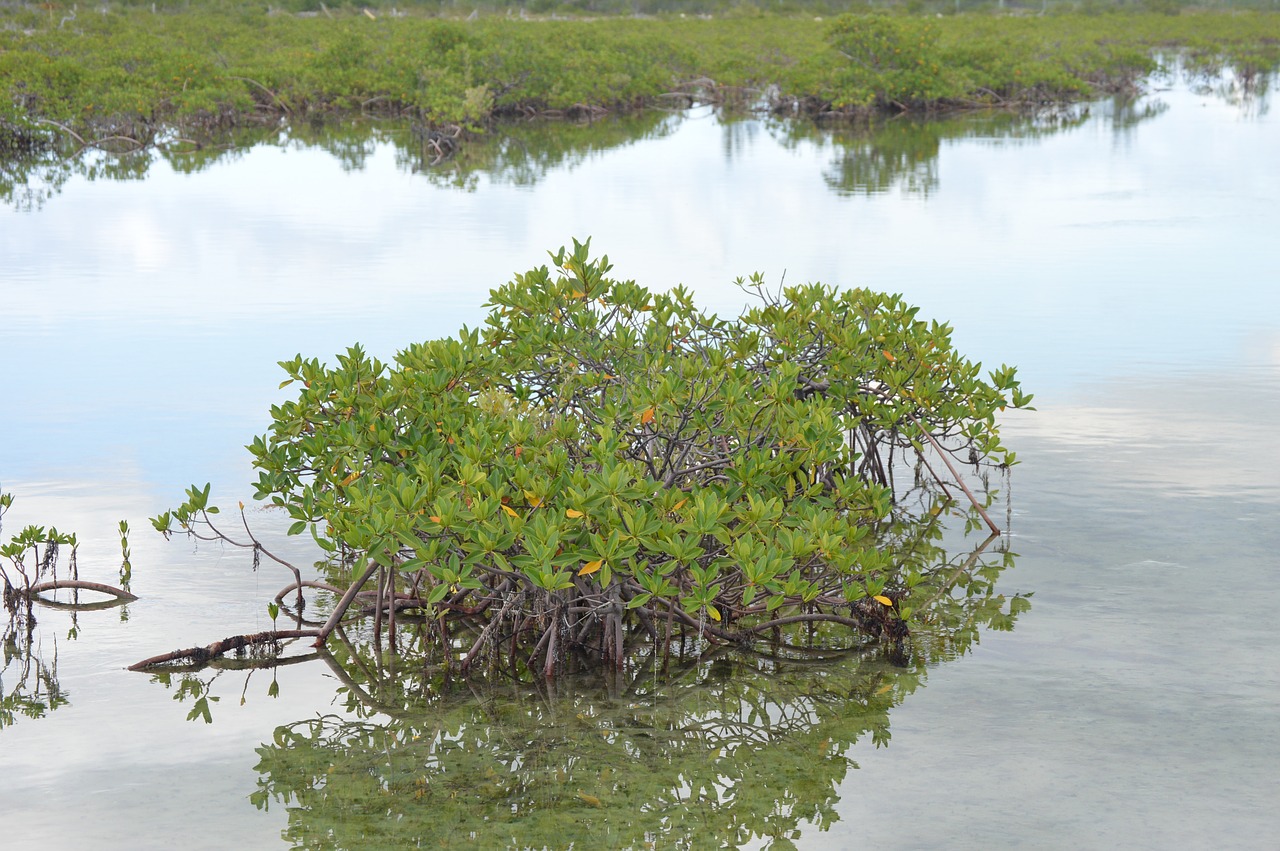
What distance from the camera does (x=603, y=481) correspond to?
16.7ft

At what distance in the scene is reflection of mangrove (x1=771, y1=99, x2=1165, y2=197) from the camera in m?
20.8

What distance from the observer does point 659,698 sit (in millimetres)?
5344

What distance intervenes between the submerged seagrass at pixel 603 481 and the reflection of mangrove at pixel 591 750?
165 millimetres

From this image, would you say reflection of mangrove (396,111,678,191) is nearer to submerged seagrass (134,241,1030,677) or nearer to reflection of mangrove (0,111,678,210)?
reflection of mangrove (0,111,678,210)

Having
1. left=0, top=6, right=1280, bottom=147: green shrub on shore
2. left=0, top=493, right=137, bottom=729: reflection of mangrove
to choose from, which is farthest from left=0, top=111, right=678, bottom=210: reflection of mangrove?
left=0, top=493, right=137, bottom=729: reflection of mangrove

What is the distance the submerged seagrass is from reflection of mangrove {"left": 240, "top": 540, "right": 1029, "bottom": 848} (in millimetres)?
165

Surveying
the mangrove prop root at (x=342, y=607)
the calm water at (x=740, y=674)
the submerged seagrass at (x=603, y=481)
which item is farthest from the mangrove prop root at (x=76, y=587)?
the mangrove prop root at (x=342, y=607)

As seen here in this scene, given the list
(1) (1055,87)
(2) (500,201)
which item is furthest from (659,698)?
(1) (1055,87)

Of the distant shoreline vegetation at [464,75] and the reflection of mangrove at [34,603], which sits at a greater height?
the distant shoreline vegetation at [464,75]

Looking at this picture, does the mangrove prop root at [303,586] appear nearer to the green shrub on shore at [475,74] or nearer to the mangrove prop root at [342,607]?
the mangrove prop root at [342,607]

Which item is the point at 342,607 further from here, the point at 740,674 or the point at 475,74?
the point at 475,74

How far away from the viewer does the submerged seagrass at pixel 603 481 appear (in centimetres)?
511

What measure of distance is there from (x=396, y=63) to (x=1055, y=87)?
14.6 meters

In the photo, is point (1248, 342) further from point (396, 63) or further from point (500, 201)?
point (396, 63)
